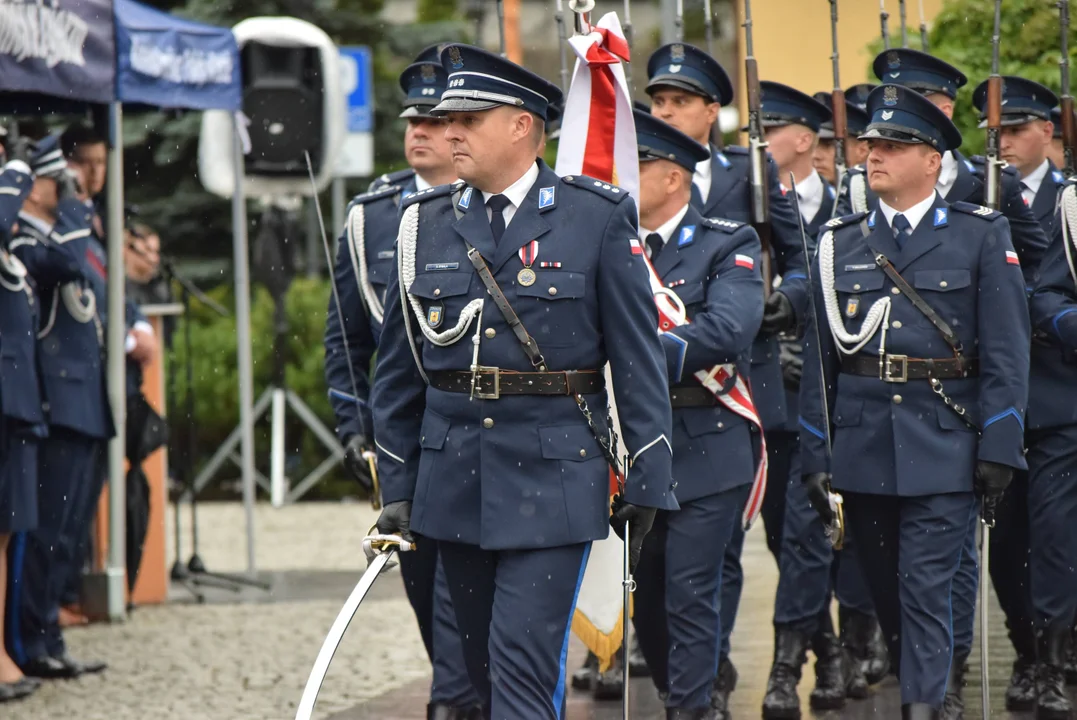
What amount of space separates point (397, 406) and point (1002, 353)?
211 centimetres

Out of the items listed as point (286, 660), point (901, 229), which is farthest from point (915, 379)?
point (286, 660)

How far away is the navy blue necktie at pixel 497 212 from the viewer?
5477 mm

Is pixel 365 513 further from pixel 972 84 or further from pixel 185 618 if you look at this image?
pixel 972 84

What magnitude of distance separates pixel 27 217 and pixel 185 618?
2687 millimetres

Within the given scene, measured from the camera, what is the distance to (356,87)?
17031 millimetres

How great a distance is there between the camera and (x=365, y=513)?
1670 cm

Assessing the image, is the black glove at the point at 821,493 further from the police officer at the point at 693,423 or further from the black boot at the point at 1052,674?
the black boot at the point at 1052,674

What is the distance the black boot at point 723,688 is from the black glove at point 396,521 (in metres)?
1.96

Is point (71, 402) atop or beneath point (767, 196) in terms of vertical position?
beneath

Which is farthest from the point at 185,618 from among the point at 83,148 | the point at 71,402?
the point at 83,148

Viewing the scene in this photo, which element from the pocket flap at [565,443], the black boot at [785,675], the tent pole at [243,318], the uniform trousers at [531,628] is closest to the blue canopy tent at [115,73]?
the tent pole at [243,318]

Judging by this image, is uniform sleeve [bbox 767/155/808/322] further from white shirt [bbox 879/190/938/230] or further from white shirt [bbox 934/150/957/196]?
white shirt [bbox 879/190/938/230]

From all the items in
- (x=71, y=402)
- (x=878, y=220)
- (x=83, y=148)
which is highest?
(x=83, y=148)

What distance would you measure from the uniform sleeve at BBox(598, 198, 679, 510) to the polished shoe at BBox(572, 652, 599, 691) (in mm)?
3059
